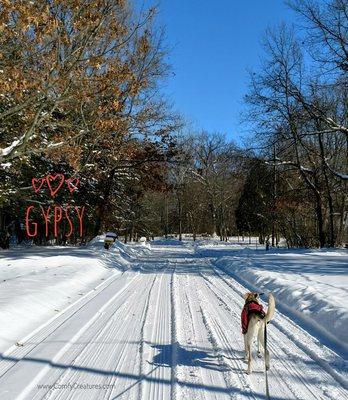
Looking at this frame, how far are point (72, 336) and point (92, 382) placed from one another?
7.30 ft

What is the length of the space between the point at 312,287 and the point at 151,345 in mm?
5426

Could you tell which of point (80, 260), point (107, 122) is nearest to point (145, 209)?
point (80, 260)

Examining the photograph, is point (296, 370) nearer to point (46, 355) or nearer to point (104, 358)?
point (104, 358)

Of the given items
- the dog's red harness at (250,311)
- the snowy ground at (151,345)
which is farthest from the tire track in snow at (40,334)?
the dog's red harness at (250,311)

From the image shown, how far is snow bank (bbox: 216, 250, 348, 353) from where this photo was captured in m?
7.57

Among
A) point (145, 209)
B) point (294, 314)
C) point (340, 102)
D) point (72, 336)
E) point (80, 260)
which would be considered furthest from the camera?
point (145, 209)

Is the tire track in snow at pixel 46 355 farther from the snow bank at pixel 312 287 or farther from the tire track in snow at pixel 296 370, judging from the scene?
the snow bank at pixel 312 287

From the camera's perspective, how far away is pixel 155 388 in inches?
198

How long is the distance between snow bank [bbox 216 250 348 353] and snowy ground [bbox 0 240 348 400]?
8 centimetres

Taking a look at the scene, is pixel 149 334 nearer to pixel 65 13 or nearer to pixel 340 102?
pixel 65 13

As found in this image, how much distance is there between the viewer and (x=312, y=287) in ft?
35.7

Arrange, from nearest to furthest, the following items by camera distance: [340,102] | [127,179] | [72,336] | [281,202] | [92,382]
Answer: [92,382] < [72,336] < [281,202] < [340,102] < [127,179]

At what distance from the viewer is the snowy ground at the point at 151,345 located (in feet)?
16.5

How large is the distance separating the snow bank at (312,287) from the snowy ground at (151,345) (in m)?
0.08
